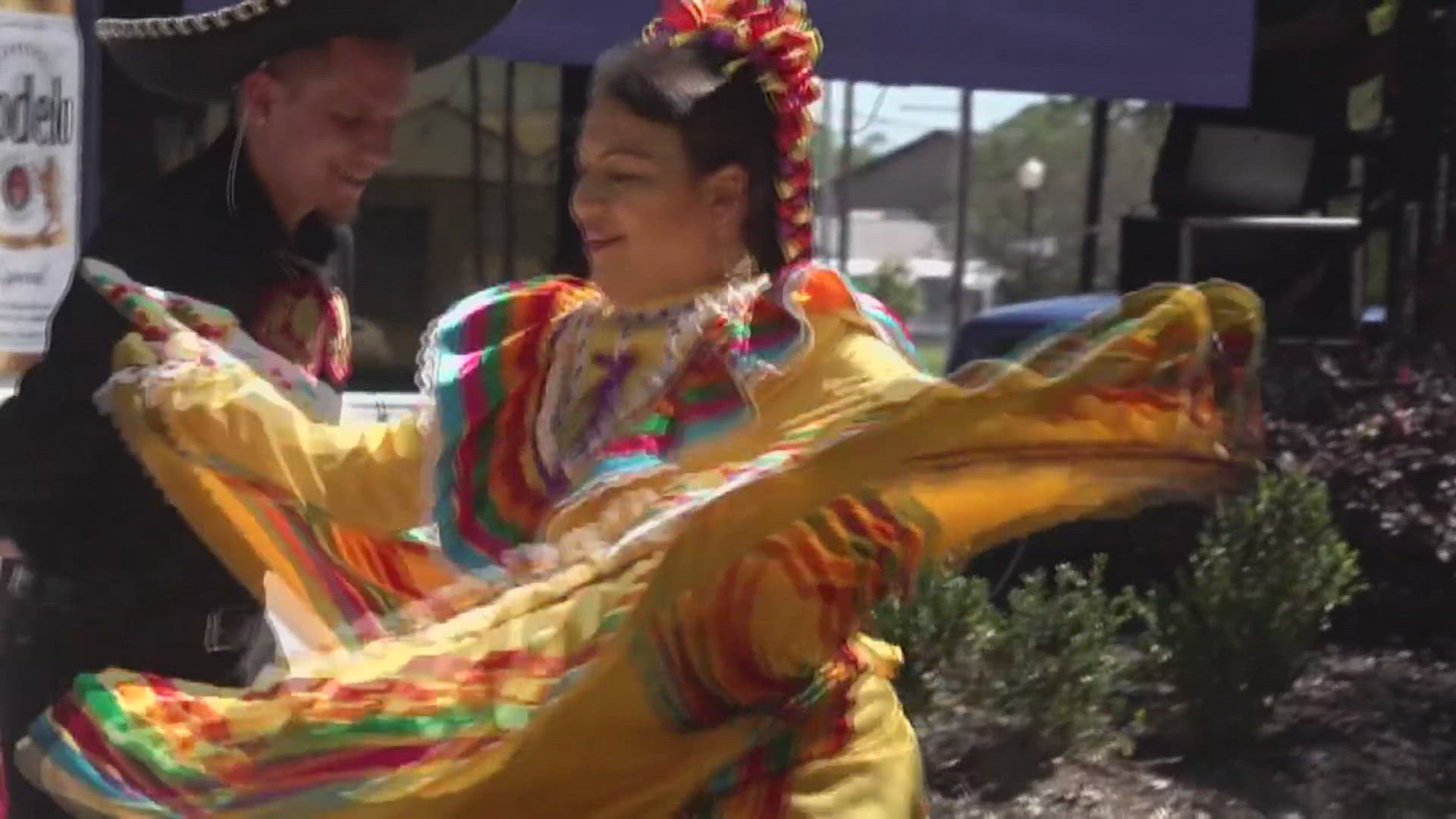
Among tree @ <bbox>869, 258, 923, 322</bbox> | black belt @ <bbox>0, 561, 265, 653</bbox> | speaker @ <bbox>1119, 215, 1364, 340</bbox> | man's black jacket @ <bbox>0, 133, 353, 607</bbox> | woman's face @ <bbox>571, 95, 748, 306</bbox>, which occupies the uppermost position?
woman's face @ <bbox>571, 95, 748, 306</bbox>

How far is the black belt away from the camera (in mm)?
3002

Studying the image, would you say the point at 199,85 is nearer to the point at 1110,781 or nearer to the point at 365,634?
the point at 365,634

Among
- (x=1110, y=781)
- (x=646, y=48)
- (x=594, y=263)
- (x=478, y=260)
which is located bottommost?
(x=1110, y=781)

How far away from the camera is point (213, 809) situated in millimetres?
2145

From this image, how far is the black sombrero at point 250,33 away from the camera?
2.98 m

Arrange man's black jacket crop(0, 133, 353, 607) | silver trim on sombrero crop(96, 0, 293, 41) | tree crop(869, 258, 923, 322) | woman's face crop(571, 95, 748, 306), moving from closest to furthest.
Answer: woman's face crop(571, 95, 748, 306), man's black jacket crop(0, 133, 353, 607), silver trim on sombrero crop(96, 0, 293, 41), tree crop(869, 258, 923, 322)

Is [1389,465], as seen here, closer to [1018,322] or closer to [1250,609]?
[1250,609]

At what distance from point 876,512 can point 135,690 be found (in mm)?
772

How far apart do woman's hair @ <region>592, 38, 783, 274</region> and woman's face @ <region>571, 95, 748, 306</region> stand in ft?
0.04

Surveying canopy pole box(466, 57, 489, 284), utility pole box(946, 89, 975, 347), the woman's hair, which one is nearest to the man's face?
the woman's hair

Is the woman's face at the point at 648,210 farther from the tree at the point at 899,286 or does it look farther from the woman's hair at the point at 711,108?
the tree at the point at 899,286

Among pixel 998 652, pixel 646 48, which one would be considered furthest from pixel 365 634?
pixel 998 652

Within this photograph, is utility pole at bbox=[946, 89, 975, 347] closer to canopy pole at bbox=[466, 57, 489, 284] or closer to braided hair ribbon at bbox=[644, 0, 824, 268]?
canopy pole at bbox=[466, 57, 489, 284]

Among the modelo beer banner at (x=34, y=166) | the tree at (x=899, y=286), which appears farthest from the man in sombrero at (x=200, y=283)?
the tree at (x=899, y=286)
